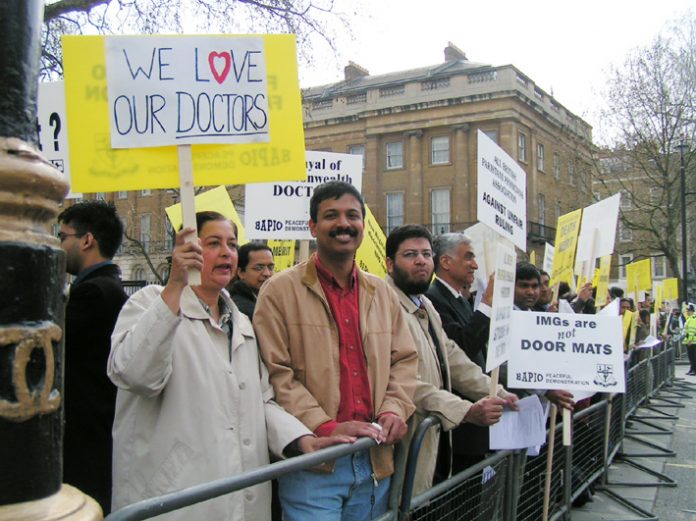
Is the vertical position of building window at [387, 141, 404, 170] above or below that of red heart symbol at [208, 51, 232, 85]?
above

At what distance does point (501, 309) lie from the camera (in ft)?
12.2

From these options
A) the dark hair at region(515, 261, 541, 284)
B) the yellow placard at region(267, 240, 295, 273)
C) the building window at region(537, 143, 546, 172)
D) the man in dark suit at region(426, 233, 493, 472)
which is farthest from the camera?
the building window at region(537, 143, 546, 172)

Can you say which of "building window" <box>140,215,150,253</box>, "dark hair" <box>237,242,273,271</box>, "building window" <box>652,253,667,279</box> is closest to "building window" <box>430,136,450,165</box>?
"building window" <box>140,215,150,253</box>

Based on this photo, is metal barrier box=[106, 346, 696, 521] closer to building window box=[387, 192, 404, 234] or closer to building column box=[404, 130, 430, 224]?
building column box=[404, 130, 430, 224]

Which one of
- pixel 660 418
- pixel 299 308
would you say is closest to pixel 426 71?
pixel 660 418

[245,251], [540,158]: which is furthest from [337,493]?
[540,158]

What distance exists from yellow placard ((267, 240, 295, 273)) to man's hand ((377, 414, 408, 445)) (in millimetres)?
4356

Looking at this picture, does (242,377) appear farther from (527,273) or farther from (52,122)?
(527,273)

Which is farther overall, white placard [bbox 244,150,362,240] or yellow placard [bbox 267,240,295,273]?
yellow placard [bbox 267,240,295,273]

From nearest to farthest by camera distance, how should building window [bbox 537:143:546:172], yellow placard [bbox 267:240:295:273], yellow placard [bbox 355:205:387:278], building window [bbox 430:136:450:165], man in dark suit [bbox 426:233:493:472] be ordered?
man in dark suit [bbox 426:233:493:472] → yellow placard [bbox 355:205:387:278] → yellow placard [bbox 267:240:295:273] → building window [bbox 430:136:450:165] → building window [bbox 537:143:546:172]

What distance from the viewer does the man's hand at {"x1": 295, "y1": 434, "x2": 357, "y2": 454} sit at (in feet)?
8.19

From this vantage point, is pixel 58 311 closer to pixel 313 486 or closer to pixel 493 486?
pixel 313 486

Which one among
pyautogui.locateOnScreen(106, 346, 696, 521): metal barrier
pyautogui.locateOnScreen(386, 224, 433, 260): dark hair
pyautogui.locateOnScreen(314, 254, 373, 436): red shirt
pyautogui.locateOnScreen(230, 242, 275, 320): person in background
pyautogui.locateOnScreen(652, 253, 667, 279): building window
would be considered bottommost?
pyautogui.locateOnScreen(652, 253, 667, 279): building window

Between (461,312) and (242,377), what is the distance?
2066mm
